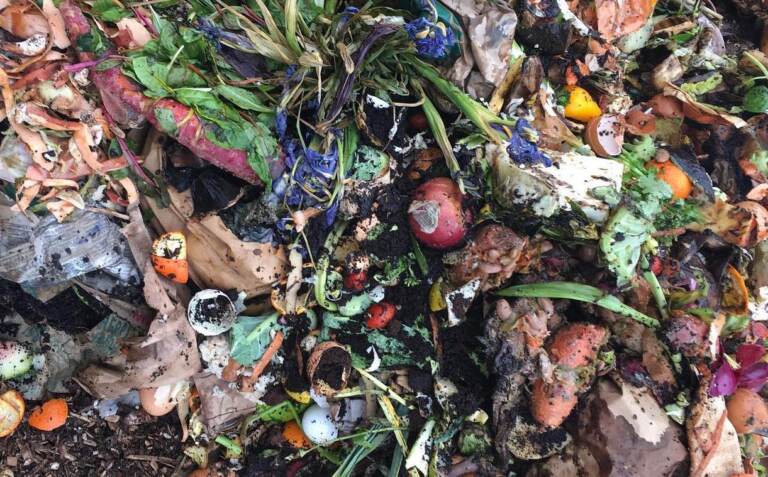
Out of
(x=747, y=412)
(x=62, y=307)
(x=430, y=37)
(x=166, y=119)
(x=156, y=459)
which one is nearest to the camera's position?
(x=166, y=119)

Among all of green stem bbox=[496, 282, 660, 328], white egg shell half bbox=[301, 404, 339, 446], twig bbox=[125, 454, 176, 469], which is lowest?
twig bbox=[125, 454, 176, 469]

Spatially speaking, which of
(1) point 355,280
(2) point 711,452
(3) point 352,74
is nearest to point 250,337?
(1) point 355,280

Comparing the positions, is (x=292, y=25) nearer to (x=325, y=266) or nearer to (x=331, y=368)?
(x=325, y=266)

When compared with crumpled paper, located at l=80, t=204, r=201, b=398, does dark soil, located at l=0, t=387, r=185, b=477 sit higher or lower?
lower

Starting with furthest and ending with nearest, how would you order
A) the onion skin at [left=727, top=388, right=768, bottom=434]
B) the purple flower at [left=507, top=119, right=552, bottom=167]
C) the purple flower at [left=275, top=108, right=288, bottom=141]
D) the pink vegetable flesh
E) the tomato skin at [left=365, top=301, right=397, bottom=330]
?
1. the onion skin at [left=727, top=388, right=768, bottom=434]
2. the tomato skin at [left=365, top=301, right=397, bottom=330]
3. the purple flower at [left=507, top=119, right=552, bottom=167]
4. the purple flower at [left=275, top=108, right=288, bottom=141]
5. the pink vegetable flesh

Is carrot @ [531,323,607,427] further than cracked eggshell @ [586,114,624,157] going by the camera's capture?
No

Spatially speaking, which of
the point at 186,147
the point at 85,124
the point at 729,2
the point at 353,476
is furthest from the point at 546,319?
the point at 729,2

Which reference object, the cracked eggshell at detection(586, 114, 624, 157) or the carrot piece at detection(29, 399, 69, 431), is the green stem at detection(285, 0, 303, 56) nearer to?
the cracked eggshell at detection(586, 114, 624, 157)

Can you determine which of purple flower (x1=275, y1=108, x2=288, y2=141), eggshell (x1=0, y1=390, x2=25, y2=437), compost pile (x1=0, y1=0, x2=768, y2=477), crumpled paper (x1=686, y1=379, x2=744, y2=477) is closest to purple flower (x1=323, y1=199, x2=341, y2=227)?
compost pile (x1=0, y1=0, x2=768, y2=477)
